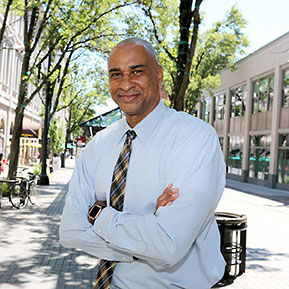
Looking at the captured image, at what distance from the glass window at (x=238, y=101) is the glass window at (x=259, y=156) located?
3565 mm

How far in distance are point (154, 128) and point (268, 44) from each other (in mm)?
29694

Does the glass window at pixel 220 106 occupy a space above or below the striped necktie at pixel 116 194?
above

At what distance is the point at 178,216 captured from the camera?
194 cm

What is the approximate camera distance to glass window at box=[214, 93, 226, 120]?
134 feet

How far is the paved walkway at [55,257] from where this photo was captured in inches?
249

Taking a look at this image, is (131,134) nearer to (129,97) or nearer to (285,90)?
(129,97)

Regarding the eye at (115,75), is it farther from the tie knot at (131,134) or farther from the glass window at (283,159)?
the glass window at (283,159)

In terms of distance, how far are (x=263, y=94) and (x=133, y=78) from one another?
30.3 m

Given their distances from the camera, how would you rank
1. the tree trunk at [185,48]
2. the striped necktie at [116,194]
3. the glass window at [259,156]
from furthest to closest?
1. the glass window at [259,156]
2. the tree trunk at [185,48]
3. the striped necktie at [116,194]

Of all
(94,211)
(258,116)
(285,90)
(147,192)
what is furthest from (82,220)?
(258,116)

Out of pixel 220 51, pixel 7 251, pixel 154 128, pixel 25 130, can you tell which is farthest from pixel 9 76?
pixel 154 128

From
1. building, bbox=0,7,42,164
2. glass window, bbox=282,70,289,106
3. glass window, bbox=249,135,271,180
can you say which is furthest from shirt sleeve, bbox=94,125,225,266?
building, bbox=0,7,42,164

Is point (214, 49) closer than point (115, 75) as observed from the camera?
No

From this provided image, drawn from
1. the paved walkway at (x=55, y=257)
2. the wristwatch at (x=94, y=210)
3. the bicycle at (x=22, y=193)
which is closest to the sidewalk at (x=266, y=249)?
the paved walkway at (x=55, y=257)
